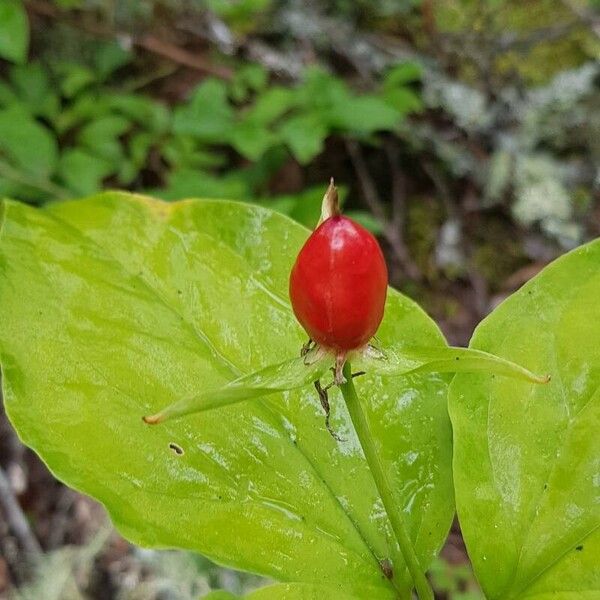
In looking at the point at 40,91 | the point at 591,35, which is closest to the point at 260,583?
the point at 40,91

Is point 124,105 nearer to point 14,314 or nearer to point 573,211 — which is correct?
point 573,211

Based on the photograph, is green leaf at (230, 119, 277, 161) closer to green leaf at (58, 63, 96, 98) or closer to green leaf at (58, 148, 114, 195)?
green leaf at (58, 148, 114, 195)

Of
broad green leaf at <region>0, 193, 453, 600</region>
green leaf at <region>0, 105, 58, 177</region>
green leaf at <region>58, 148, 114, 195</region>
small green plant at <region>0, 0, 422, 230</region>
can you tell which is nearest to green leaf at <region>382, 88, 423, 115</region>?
small green plant at <region>0, 0, 422, 230</region>

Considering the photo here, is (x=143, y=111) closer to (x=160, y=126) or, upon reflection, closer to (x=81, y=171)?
(x=160, y=126)

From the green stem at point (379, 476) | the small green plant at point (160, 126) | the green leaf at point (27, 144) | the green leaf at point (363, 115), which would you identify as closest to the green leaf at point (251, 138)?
the small green plant at point (160, 126)

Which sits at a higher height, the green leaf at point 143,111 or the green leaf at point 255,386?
the green leaf at point 255,386

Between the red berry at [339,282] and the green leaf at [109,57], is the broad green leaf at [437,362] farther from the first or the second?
the green leaf at [109,57]

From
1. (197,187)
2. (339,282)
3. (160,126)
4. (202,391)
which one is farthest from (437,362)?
(160,126)
